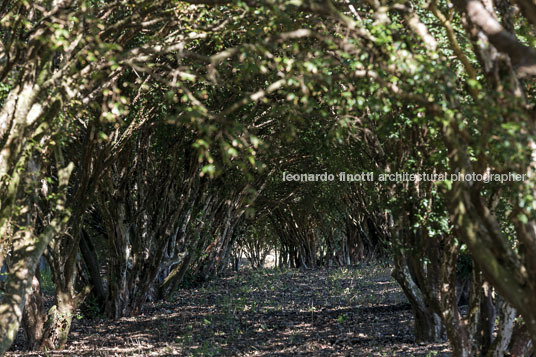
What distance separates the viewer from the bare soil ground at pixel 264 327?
31.5 feet

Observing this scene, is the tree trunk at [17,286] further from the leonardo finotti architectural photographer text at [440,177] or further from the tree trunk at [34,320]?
the leonardo finotti architectural photographer text at [440,177]

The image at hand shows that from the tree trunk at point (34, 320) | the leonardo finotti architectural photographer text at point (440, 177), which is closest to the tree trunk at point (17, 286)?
the tree trunk at point (34, 320)

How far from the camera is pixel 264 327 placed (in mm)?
11734

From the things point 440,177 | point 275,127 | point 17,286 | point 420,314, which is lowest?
point 420,314

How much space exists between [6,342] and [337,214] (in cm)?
2402

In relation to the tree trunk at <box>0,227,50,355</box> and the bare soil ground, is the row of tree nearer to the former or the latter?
the tree trunk at <box>0,227,50,355</box>

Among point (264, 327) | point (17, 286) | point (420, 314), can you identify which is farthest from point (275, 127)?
point (17, 286)

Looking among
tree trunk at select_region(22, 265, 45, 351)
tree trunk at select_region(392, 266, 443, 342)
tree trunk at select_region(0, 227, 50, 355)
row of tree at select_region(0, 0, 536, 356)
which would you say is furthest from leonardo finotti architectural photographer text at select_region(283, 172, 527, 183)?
tree trunk at select_region(22, 265, 45, 351)

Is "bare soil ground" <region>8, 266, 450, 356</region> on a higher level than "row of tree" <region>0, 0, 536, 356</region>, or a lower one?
lower

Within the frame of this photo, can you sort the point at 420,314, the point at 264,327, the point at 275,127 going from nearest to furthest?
the point at 420,314 → the point at 264,327 → the point at 275,127

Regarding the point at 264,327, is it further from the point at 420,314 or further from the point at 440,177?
the point at 440,177

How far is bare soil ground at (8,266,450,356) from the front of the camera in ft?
31.5

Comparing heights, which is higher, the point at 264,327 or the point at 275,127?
the point at 275,127

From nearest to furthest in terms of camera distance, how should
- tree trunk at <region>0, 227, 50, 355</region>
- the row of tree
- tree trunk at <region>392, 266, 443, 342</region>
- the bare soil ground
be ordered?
the row of tree → tree trunk at <region>0, 227, 50, 355</region> → tree trunk at <region>392, 266, 443, 342</region> → the bare soil ground
